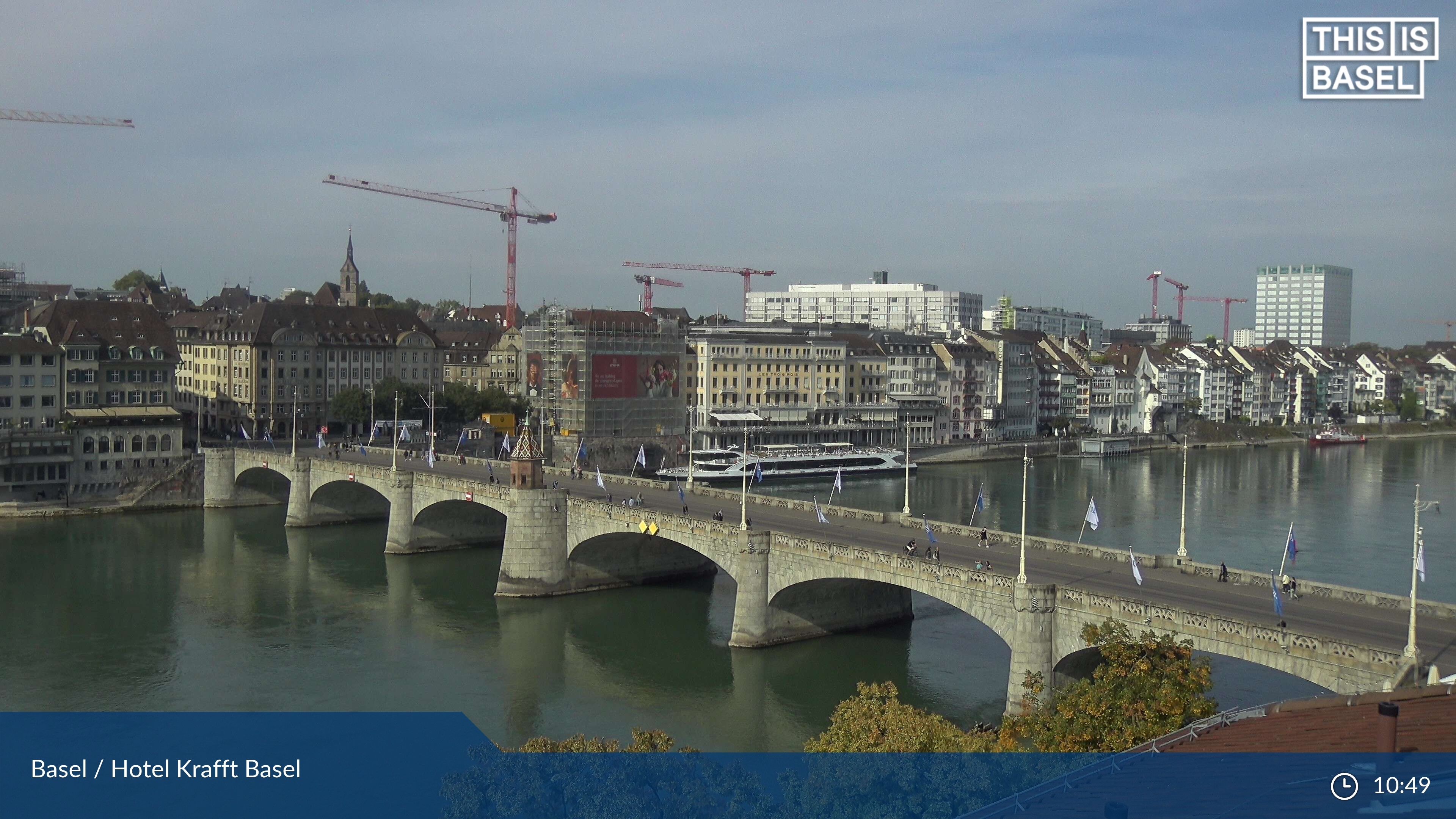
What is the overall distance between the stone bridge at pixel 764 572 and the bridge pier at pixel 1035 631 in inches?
1.3

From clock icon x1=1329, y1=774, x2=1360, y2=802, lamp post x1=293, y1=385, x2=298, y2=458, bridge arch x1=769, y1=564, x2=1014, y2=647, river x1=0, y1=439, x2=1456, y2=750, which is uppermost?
lamp post x1=293, y1=385, x2=298, y2=458

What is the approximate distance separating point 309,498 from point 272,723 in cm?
4038

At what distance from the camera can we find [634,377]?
11756 cm

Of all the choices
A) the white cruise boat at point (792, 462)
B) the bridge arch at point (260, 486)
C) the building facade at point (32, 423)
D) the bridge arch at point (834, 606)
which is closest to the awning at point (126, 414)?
the building facade at point (32, 423)

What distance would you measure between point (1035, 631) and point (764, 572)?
13315mm

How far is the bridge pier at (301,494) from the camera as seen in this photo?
77.7 metres

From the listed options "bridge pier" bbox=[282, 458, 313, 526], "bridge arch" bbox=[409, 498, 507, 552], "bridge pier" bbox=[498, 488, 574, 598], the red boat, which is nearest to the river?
"bridge arch" bbox=[409, 498, 507, 552]

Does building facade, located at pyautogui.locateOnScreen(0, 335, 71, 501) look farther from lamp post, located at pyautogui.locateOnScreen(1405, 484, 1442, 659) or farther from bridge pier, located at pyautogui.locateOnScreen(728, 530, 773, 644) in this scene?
lamp post, located at pyautogui.locateOnScreen(1405, 484, 1442, 659)

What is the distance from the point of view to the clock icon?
53.0 ft

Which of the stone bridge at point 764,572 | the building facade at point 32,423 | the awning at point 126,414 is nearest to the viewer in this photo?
the stone bridge at point 764,572

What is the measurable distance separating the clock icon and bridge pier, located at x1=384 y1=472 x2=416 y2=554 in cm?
5690

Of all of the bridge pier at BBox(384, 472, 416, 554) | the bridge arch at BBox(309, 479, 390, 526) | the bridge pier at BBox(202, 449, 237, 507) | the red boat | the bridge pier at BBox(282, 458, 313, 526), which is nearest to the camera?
the bridge pier at BBox(384, 472, 416, 554)

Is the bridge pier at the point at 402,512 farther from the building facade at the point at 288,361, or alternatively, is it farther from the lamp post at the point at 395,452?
the building facade at the point at 288,361

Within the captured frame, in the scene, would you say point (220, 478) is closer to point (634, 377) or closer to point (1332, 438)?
point (634, 377)
